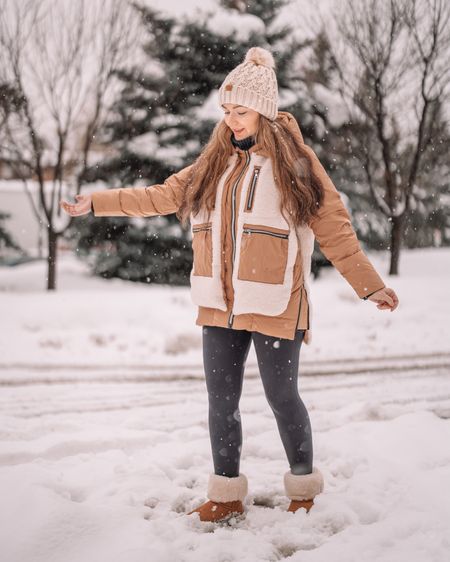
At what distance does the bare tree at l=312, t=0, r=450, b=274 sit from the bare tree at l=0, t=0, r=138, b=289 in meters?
4.08

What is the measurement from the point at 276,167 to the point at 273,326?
2.09ft

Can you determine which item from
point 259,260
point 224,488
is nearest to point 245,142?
point 259,260

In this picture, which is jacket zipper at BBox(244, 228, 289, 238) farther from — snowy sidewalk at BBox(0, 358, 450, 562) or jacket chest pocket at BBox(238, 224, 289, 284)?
snowy sidewalk at BBox(0, 358, 450, 562)

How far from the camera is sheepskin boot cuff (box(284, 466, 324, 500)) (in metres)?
2.46

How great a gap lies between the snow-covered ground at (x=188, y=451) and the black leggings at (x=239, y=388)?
0.25 meters

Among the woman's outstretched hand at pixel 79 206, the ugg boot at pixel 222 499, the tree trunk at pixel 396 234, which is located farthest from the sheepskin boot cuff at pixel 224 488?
the tree trunk at pixel 396 234

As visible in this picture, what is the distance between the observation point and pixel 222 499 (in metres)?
2.43

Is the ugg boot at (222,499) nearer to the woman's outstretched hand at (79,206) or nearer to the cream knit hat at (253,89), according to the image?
the woman's outstretched hand at (79,206)

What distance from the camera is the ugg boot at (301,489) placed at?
2459 millimetres

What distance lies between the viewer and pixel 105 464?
304 cm

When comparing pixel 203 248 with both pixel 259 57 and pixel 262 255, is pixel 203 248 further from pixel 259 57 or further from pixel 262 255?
pixel 259 57

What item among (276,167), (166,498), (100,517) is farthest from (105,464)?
(276,167)

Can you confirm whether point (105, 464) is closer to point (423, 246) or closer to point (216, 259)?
point (216, 259)

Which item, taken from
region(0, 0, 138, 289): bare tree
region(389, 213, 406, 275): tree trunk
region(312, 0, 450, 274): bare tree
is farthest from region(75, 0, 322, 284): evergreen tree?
region(389, 213, 406, 275): tree trunk
